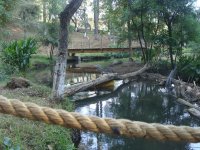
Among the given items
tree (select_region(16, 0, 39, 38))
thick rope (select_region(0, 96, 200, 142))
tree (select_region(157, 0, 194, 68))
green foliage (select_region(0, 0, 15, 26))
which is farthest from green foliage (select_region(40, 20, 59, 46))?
thick rope (select_region(0, 96, 200, 142))

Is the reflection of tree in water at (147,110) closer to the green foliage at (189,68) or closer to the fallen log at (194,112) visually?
the fallen log at (194,112)

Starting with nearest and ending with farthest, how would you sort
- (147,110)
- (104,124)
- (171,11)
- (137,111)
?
(104,124), (137,111), (147,110), (171,11)

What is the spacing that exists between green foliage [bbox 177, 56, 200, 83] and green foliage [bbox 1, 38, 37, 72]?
26.6 ft

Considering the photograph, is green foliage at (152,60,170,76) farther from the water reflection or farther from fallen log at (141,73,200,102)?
the water reflection

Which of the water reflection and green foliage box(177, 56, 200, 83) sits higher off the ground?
green foliage box(177, 56, 200, 83)

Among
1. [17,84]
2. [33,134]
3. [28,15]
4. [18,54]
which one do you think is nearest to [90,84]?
[18,54]

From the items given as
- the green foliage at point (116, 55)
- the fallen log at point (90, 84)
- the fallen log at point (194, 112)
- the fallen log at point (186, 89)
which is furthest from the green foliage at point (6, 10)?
the green foliage at point (116, 55)

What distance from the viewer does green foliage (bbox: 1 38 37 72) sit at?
1518cm

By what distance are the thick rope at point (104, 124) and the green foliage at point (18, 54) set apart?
47.3 ft

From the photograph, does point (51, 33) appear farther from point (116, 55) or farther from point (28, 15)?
point (116, 55)

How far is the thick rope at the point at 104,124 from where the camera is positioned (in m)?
1.17

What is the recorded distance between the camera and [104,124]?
119 cm

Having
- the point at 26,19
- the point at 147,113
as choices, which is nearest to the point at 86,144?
the point at 147,113

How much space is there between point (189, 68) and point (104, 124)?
16.6 m
